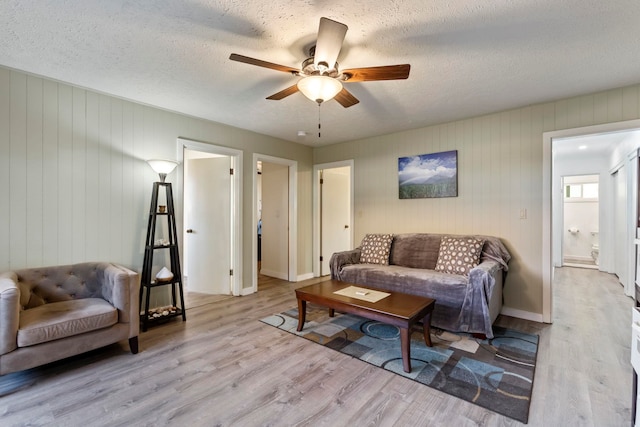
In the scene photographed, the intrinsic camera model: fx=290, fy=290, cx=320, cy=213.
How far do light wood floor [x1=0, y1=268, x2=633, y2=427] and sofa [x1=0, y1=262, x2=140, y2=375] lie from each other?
0.21m

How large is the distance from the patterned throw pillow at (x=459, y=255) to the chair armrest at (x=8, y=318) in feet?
12.3

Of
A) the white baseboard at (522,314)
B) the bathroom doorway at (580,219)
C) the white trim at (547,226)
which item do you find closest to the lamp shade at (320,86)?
the white trim at (547,226)

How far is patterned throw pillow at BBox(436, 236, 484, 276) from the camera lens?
323 centimetres

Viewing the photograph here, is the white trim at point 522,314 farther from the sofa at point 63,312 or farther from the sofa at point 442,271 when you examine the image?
the sofa at point 63,312

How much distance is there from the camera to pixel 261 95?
3.05m

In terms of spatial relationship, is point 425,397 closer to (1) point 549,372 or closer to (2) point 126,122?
(1) point 549,372

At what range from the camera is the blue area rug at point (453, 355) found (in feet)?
6.33

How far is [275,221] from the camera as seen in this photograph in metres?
5.43

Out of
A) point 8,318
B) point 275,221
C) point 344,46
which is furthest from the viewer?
point 275,221

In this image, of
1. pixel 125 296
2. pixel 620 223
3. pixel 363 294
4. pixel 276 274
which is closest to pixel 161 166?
pixel 125 296

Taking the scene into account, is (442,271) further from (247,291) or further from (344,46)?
(247,291)

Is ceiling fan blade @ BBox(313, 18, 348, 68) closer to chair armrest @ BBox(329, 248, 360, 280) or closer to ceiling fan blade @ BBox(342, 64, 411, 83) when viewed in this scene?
ceiling fan blade @ BBox(342, 64, 411, 83)

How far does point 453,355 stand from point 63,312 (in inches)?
124

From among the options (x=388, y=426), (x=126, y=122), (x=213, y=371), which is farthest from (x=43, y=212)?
(x=388, y=426)
